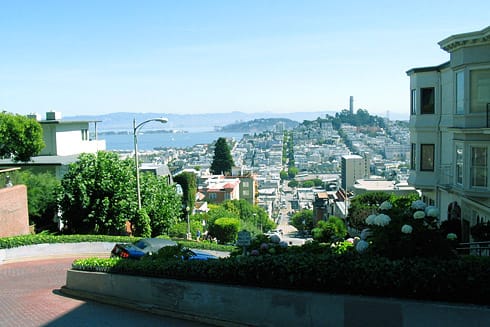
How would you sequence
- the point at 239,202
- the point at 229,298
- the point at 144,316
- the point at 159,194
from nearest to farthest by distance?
the point at 229,298, the point at 144,316, the point at 159,194, the point at 239,202

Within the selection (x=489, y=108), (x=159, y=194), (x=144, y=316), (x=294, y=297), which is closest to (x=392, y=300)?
(x=294, y=297)

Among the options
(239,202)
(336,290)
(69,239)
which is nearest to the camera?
(336,290)

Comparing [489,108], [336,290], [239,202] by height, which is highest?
[489,108]

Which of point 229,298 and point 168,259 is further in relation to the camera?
point 168,259

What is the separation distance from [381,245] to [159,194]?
22.8 meters

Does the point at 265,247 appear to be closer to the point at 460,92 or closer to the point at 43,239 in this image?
the point at 460,92

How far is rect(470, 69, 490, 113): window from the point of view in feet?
57.8

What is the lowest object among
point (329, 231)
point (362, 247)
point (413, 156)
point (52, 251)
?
point (329, 231)

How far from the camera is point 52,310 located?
500 inches

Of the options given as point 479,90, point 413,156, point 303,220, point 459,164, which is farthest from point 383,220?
point 303,220

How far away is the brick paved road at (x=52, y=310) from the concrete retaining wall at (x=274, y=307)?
36cm

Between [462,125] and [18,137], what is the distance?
29.4 metres

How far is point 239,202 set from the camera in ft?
327

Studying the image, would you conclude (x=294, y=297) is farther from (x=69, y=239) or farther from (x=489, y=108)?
(x=69, y=239)
